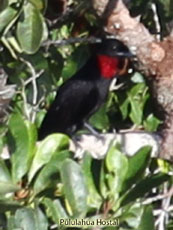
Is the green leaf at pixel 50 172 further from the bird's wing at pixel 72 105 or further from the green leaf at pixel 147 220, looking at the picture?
the bird's wing at pixel 72 105

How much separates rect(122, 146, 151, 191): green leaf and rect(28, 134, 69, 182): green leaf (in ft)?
0.56

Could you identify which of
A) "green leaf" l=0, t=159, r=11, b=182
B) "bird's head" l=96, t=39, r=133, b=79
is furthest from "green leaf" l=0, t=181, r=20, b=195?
"bird's head" l=96, t=39, r=133, b=79

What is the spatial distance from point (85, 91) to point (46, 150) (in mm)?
1746

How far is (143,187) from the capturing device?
6.89ft

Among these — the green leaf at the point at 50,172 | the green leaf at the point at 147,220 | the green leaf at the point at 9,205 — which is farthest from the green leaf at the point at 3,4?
the green leaf at the point at 147,220

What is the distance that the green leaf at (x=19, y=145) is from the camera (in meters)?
2.09

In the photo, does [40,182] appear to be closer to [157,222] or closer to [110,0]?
[157,222]

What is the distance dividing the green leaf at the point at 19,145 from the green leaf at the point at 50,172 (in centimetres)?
4

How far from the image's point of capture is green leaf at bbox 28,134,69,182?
7.02 ft

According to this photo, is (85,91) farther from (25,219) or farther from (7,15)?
(25,219)

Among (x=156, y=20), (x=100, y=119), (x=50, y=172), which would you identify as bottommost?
(x=100, y=119)

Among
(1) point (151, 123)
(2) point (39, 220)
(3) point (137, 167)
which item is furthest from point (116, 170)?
(1) point (151, 123)

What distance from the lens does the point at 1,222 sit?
222cm

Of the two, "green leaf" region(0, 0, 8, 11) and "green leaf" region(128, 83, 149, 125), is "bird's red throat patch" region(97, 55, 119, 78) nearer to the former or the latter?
"green leaf" region(128, 83, 149, 125)
